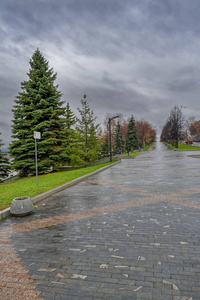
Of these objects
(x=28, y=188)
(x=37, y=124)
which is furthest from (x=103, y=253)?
(x=37, y=124)

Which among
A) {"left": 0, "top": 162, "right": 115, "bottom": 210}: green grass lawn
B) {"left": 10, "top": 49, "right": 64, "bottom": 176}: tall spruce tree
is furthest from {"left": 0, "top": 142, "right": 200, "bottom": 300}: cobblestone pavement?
{"left": 10, "top": 49, "right": 64, "bottom": 176}: tall spruce tree

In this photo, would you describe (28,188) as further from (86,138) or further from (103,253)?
(86,138)

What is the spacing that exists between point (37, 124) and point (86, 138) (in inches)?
214

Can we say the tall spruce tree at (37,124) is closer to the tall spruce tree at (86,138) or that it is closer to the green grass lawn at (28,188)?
the tall spruce tree at (86,138)

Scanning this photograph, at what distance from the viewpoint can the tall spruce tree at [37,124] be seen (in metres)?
19.8

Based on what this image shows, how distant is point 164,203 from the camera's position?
21.0ft

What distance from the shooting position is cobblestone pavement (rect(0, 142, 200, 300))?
102 inches

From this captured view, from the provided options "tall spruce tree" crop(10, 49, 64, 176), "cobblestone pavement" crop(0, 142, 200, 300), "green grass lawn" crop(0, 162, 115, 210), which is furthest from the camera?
"tall spruce tree" crop(10, 49, 64, 176)

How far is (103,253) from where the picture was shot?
3.46 m

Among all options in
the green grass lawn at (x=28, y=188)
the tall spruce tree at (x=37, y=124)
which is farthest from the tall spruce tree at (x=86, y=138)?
the green grass lawn at (x=28, y=188)

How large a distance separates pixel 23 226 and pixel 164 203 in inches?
163

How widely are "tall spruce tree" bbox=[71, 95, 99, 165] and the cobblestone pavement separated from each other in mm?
16174

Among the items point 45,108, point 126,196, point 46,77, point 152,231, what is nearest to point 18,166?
point 45,108

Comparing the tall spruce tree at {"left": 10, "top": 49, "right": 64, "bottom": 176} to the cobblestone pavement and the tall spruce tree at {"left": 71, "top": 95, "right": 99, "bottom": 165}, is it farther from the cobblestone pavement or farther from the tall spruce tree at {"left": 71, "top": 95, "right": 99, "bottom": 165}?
the cobblestone pavement
